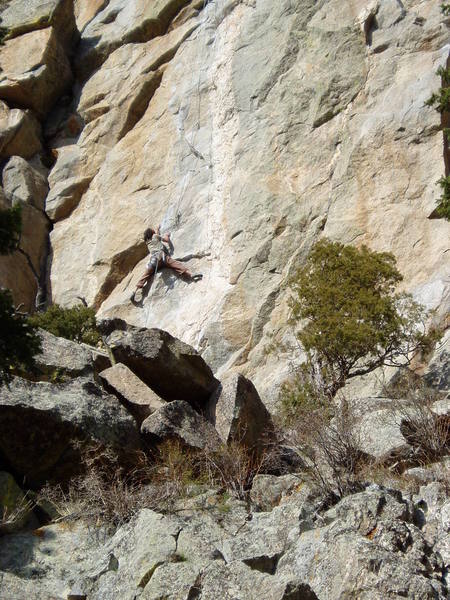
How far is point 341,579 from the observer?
7262mm

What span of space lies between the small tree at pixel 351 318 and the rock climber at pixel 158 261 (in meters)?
7.68

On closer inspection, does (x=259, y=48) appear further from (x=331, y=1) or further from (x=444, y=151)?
(x=444, y=151)

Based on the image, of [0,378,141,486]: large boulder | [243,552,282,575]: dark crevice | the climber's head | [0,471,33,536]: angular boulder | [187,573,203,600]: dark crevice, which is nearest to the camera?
[187,573,203,600]: dark crevice

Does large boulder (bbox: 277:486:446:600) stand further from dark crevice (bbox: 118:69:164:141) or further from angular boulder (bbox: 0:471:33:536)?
dark crevice (bbox: 118:69:164:141)

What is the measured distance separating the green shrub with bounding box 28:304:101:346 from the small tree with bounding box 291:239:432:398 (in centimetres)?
628

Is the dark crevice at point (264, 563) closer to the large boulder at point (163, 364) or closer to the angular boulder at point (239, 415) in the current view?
the angular boulder at point (239, 415)

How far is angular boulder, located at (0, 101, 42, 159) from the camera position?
108 feet

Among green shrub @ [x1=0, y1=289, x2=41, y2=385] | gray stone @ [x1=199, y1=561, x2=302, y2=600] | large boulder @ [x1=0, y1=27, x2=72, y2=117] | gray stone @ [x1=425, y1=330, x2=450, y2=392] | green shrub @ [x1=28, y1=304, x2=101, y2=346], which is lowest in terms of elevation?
green shrub @ [x1=28, y1=304, x2=101, y2=346]

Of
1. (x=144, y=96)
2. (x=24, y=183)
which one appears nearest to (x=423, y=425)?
(x=144, y=96)

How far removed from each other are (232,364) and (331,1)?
41.4 feet

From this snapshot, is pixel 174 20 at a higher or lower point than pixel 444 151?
higher

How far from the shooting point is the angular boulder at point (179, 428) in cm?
1234

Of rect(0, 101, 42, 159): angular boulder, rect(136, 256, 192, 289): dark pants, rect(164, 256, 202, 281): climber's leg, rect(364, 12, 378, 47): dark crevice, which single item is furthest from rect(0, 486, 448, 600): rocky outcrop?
rect(0, 101, 42, 159): angular boulder

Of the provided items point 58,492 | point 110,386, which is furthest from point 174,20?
point 58,492
